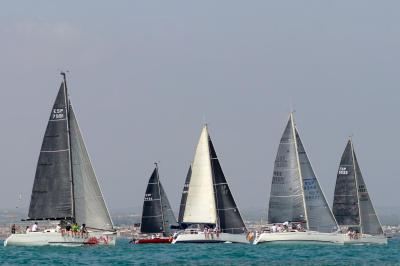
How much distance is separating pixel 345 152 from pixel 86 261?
3863 cm

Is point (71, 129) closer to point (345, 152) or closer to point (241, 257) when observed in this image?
point (241, 257)

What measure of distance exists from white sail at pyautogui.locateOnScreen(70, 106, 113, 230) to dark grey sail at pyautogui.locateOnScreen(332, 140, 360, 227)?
23.1 m

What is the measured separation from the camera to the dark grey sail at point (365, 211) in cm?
10244

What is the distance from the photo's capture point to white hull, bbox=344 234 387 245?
3890 inches

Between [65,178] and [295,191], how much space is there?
62.1ft

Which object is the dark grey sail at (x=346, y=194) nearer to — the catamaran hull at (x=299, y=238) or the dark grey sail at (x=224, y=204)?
the catamaran hull at (x=299, y=238)

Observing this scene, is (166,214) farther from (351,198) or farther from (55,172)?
(55,172)

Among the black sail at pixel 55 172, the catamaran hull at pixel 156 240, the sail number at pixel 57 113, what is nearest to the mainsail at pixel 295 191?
the black sail at pixel 55 172

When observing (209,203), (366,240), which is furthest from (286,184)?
(366,240)

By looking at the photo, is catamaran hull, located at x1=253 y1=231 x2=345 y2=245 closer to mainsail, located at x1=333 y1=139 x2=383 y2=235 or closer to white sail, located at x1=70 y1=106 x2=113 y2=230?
mainsail, located at x1=333 y1=139 x2=383 y2=235

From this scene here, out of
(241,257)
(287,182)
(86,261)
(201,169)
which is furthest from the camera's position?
(201,169)

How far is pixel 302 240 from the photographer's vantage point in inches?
3725

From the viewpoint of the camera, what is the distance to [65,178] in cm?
8525

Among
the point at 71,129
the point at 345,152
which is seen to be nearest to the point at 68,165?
the point at 71,129
